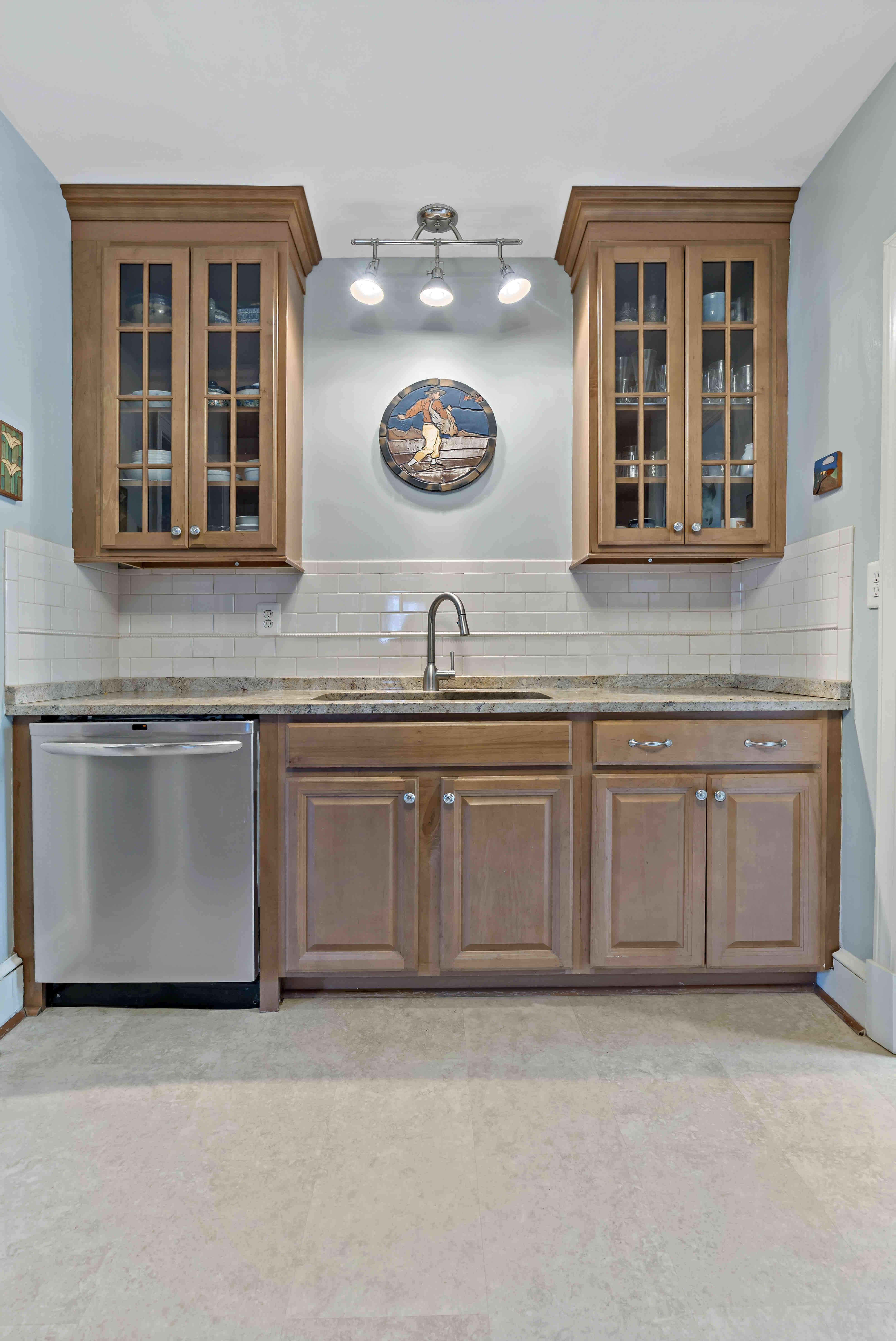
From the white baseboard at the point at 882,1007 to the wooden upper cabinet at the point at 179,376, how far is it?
2180mm

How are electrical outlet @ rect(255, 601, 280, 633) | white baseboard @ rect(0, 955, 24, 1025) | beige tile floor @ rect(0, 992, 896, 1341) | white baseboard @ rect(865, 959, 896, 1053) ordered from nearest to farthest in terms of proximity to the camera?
beige tile floor @ rect(0, 992, 896, 1341)
white baseboard @ rect(865, 959, 896, 1053)
white baseboard @ rect(0, 955, 24, 1025)
electrical outlet @ rect(255, 601, 280, 633)

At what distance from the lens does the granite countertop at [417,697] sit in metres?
1.96

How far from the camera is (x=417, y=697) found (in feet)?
8.04

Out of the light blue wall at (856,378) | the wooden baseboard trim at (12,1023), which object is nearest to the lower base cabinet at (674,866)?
the light blue wall at (856,378)

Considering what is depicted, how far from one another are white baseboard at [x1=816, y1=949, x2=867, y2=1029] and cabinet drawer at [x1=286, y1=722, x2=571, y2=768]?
1010 millimetres

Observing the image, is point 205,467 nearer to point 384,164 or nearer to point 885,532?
point 384,164

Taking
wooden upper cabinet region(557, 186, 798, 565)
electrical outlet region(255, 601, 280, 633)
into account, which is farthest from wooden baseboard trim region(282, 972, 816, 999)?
wooden upper cabinet region(557, 186, 798, 565)

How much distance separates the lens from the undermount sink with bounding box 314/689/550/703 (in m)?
2.41

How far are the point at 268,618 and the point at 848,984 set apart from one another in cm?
223

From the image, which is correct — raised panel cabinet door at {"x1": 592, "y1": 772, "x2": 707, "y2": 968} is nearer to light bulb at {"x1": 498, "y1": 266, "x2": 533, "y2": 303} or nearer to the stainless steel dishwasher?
the stainless steel dishwasher

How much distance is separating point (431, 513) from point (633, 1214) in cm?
218

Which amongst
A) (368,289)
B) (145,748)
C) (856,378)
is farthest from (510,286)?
(145,748)

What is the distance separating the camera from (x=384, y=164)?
7.02 feet

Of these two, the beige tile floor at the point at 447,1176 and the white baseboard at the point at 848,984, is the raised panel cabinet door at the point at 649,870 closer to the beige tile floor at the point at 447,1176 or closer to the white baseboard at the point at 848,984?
the beige tile floor at the point at 447,1176
